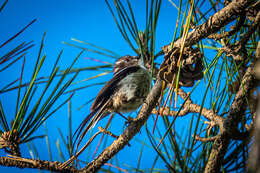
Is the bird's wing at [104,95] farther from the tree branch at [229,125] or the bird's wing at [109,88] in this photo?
the tree branch at [229,125]

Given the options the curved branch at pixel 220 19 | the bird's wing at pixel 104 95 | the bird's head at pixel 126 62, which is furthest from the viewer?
the bird's head at pixel 126 62

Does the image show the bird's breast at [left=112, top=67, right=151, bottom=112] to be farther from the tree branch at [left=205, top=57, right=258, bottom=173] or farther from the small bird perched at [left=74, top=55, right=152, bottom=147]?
the tree branch at [left=205, top=57, right=258, bottom=173]

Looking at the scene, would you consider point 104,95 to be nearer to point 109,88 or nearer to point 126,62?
point 109,88

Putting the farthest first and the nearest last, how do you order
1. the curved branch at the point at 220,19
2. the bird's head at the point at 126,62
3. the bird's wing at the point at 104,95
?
the bird's head at the point at 126,62 → the bird's wing at the point at 104,95 → the curved branch at the point at 220,19

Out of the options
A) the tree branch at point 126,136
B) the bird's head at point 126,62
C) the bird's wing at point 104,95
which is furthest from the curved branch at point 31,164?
the bird's head at point 126,62

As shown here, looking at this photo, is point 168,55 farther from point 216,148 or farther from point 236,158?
point 236,158

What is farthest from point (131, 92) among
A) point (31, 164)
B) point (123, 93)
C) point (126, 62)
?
point (31, 164)

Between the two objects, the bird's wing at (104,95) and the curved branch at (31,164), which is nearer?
the curved branch at (31,164)

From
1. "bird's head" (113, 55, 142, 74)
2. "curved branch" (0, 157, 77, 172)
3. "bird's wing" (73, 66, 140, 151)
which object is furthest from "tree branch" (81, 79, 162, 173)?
"bird's head" (113, 55, 142, 74)

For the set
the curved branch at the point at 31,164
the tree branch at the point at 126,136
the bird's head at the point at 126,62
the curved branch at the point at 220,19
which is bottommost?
the curved branch at the point at 31,164

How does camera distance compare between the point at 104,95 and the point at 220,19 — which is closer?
the point at 220,19

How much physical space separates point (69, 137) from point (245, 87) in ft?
1.03

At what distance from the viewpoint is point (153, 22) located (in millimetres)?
353

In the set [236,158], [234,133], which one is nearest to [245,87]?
[234,133]
